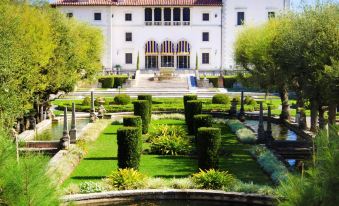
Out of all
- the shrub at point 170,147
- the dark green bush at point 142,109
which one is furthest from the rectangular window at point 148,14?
the shrub at point 170,147

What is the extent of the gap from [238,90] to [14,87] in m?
34.7

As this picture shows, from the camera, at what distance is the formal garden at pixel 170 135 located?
6.98 meters

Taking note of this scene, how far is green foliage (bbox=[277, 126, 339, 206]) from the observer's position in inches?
246

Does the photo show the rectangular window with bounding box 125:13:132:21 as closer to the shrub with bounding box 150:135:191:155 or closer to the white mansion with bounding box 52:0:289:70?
the white mansion with bounding box 52:0:289:70

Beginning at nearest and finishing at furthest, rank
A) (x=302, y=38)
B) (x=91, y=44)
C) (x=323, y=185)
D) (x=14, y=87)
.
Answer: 1. (x=323, y=185)
2. (x=14, y=87)
3. (x=302, y=38)
4. (x=91, y=44)

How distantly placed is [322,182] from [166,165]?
1377cm

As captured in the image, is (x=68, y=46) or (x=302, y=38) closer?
(x=302, y=38)

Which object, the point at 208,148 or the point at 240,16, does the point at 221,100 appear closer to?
the point at 208,148

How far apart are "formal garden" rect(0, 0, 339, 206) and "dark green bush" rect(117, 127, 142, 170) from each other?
30 millimetres

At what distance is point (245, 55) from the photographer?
37781 mm

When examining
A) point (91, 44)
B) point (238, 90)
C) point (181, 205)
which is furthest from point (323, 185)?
point (238, 90)

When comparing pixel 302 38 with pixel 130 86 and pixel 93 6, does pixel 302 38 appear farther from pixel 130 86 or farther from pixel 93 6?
pixel 93 6

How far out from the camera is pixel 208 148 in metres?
18.2

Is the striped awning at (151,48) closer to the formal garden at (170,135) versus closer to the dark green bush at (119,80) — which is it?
the dark green bush at (119,80)
